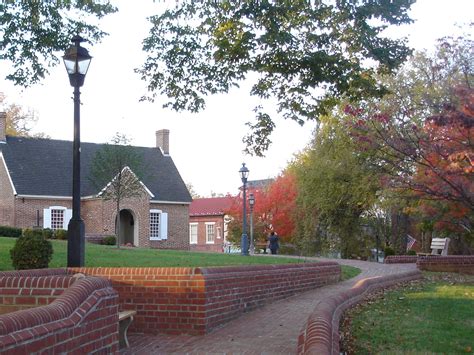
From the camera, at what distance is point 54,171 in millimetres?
38562

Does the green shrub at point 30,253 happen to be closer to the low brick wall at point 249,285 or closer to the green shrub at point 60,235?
the low brick wall at point 249,285

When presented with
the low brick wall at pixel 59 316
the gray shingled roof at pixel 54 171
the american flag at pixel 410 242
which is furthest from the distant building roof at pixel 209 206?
the low brick wall at pixel 59 316

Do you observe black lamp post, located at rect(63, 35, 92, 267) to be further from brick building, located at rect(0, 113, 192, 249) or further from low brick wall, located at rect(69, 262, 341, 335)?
brick building, located at rect(0, 113, 192, 249)

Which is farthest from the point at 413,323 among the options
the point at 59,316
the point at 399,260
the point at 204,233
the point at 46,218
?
the point at 204,233

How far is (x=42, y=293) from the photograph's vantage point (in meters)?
5.74

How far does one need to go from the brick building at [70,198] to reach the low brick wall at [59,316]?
1104 inches

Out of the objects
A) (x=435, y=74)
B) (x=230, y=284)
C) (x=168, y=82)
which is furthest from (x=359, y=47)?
(x=435, y=74)

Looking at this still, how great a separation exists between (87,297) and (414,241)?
3335cm

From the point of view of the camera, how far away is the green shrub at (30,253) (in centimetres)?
1171

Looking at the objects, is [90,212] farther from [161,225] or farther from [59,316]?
[59,316]

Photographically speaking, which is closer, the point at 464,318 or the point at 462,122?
the point at 464,318

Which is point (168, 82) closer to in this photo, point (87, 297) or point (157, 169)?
point (87, 297)

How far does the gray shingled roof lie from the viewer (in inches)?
1455

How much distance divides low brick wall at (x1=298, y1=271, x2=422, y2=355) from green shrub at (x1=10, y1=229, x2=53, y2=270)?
18.3 ft
